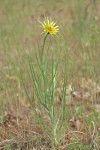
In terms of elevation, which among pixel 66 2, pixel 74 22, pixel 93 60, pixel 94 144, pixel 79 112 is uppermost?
pixel 66 2

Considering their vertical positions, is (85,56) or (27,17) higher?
(27,17)

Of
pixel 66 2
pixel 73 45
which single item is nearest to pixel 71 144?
pixel 73 45

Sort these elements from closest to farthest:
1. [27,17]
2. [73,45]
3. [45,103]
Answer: [45,103] < [73,45] < [27,17]

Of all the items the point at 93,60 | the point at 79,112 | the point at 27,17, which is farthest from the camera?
the point at 27,17

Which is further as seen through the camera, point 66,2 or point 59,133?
point 66,2

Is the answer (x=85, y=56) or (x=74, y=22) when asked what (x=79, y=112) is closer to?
(x=85, y=56)

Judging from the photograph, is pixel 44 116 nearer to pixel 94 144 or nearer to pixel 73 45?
pixel 94 144

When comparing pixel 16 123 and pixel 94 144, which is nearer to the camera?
pixel 94 144

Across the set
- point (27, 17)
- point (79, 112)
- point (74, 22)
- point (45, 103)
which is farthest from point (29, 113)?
point (27, 17)

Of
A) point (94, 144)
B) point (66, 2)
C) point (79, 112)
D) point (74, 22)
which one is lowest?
point (94, 144)
